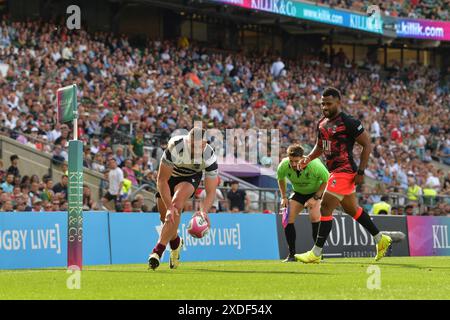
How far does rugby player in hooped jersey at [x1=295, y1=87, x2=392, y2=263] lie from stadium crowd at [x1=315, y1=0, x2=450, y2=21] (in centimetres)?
3073

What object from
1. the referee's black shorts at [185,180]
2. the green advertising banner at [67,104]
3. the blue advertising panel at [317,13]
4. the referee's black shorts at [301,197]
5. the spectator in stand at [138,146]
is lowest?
the referee's black shorts at [301,197]

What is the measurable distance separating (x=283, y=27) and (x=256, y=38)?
186cm

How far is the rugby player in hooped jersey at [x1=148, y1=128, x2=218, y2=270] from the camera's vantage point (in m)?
14.3

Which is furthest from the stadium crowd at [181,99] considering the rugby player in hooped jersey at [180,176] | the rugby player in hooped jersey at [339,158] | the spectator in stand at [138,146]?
the rugby player in hooped jersey at [339,158]

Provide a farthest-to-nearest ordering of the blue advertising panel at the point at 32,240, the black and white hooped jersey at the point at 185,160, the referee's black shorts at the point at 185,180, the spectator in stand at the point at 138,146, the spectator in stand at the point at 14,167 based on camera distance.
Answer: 1. the spectator in stand at the point at 138,146
2. the spectator in stand at the point at 14,167
3. the blue advertising panel at the point at 32,240
4. the referee's black shorts at the point at 185,180
5. the black and white hooped jersey at the point at 185,160

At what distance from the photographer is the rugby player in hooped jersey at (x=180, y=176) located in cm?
1429

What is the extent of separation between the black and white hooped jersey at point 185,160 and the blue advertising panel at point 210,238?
5.23m

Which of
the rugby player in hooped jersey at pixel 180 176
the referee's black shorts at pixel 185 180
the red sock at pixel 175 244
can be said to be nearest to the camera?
the rugby player in hooped jersey at pixel 180 176

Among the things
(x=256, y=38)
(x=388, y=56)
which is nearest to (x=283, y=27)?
(x=256, y=38)

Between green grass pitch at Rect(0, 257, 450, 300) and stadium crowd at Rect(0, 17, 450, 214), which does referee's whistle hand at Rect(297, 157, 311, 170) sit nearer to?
green grass pitch at Rect(0, 257, 450, 300)

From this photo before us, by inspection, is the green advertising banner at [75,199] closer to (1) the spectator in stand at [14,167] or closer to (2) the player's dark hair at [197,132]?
(2) the player's dark hair at [197,132]

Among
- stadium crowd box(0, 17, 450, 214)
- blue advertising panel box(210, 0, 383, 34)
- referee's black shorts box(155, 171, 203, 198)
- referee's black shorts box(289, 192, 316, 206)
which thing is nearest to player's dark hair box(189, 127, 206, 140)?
referee's black shorts box(155, 171, 203, 198)

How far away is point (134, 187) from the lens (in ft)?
86.7
